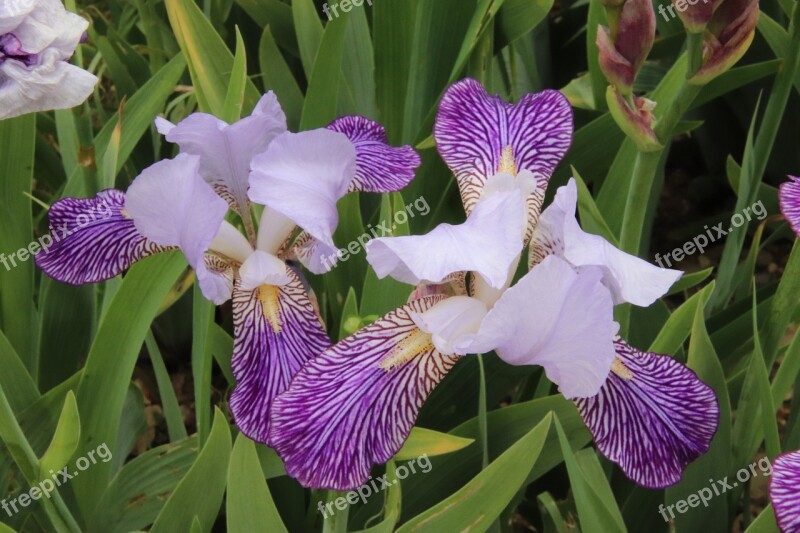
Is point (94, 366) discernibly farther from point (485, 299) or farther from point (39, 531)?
point (485, 299)

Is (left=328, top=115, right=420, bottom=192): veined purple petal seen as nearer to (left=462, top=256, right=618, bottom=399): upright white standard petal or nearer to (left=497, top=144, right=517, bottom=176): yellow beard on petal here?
(left=497, top=144, right=517, bottom=176): yellow beard on petal

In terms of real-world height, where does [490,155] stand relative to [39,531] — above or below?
above

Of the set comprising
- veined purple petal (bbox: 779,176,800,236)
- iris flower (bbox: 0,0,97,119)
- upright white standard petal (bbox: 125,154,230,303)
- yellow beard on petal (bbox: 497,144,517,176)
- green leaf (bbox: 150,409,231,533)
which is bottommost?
green leaf (bbox: 150,409,231,533)

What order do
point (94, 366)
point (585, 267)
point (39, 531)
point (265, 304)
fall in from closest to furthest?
point (585, 267) → point (265, 304) → point (94, 366) → point (39, 531)

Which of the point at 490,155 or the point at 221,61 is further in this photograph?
the point at 221,61

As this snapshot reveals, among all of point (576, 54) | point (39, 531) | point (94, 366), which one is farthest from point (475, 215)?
point (576, 54)

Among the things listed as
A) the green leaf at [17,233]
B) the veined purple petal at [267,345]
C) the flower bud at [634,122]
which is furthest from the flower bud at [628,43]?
the green leaf at [17,233]

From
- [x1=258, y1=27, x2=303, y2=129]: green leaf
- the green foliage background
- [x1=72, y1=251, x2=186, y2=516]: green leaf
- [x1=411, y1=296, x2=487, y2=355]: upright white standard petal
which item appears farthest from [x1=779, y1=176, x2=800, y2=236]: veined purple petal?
[x1=258, y1=27, x2=303, y2=129]: green leaf

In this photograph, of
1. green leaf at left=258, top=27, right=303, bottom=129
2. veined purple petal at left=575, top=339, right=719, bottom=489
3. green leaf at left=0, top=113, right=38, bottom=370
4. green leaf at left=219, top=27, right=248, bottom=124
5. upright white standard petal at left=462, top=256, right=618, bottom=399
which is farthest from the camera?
green leaf at left=258, top=27, right=303, bottom=129
